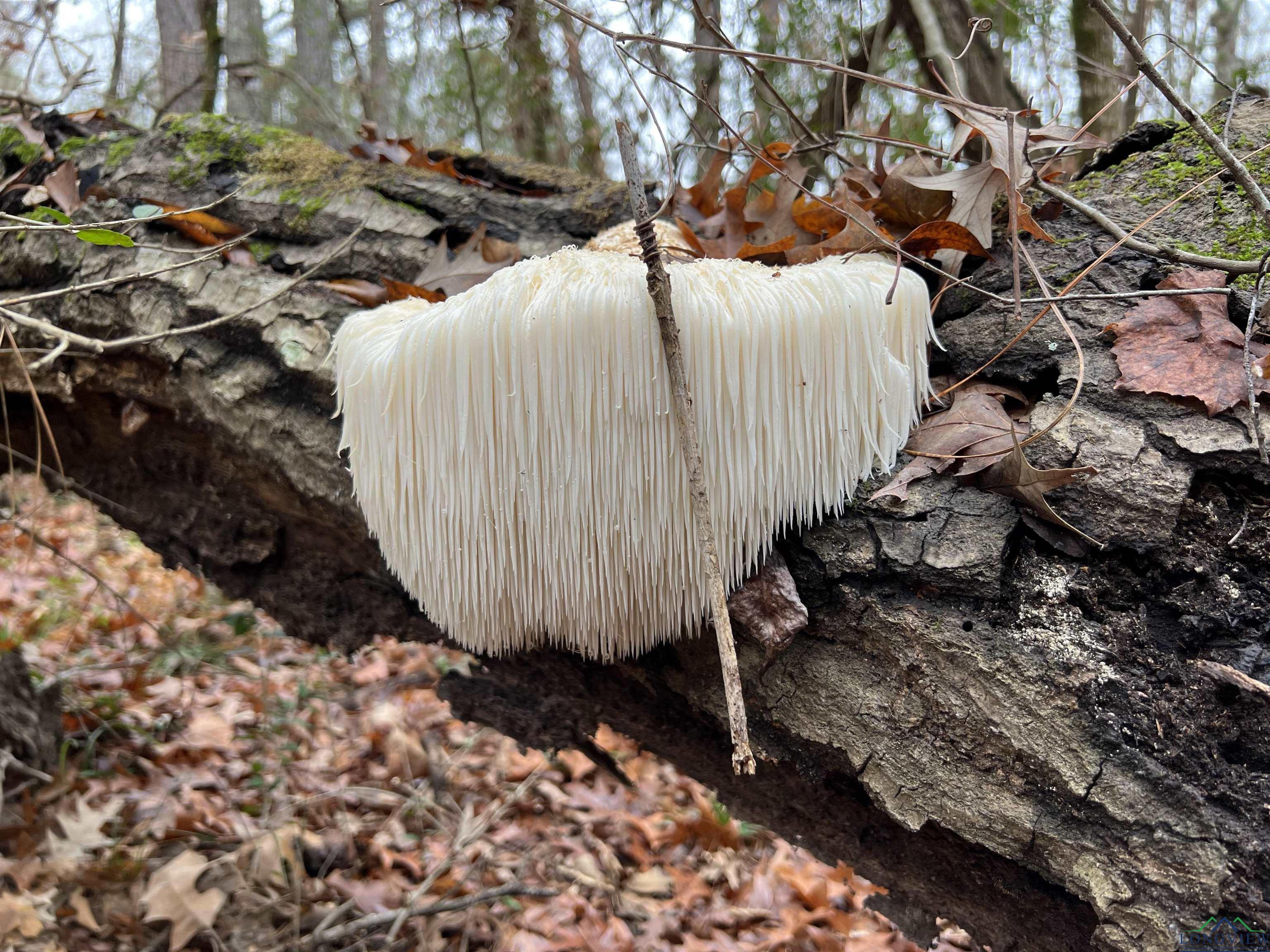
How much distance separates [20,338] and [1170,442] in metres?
3.20

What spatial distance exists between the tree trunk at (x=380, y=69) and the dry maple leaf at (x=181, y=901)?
5162mm

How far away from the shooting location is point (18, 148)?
8.63ft

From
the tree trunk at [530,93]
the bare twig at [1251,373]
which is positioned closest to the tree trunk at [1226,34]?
the tree trunk at [530,93]

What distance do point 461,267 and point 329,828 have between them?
2.93m

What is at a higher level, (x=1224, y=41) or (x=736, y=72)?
(x=1224, y=41)

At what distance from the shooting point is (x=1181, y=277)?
1.56m

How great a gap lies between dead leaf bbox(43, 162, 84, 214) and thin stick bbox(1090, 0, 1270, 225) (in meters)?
2.90

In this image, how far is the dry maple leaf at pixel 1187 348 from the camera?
1.38 m

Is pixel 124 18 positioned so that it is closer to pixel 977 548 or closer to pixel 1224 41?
pixel 977 548

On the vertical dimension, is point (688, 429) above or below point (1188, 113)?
below

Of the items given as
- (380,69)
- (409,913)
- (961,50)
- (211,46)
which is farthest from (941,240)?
(380,69)

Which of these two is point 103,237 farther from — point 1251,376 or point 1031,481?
point 1251,376

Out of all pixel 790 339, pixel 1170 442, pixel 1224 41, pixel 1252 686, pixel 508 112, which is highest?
pixel 1224 41

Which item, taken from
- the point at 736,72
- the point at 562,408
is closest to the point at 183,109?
the point at 736,72
